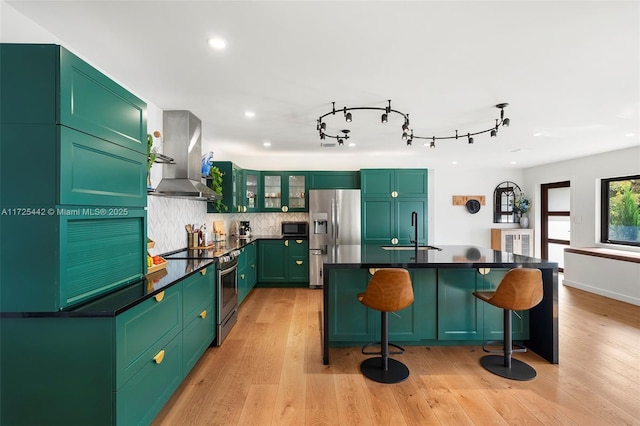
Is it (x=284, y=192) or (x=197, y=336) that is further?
(x=284, y=192)

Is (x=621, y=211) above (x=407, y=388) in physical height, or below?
above

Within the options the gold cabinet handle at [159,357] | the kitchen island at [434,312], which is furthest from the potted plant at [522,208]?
the gold cabinet handle at [159,357]

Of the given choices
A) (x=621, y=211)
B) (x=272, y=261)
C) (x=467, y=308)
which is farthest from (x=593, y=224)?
(x=272, y=261)

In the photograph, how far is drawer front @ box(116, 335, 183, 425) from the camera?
4.98 ft

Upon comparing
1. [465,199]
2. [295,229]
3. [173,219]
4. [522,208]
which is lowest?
[295,229]

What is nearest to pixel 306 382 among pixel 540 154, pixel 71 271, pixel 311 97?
pixel 71 271

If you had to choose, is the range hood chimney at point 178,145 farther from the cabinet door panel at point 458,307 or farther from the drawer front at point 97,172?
the cabinet door panel at point 458,307

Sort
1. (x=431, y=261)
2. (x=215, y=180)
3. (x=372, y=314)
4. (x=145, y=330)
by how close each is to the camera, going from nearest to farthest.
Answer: (x=145, y=330) → (x=431, y=261) → (x=372, y=314) → (x=215, y=180)

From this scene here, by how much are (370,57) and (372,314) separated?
2.25 metres

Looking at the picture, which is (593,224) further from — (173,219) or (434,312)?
(173,219)

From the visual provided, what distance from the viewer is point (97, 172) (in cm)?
160

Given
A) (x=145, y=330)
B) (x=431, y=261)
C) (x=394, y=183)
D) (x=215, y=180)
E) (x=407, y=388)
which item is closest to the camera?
(x=145, y=330)

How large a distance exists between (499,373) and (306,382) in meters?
1.62

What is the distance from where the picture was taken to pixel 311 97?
2916mm
